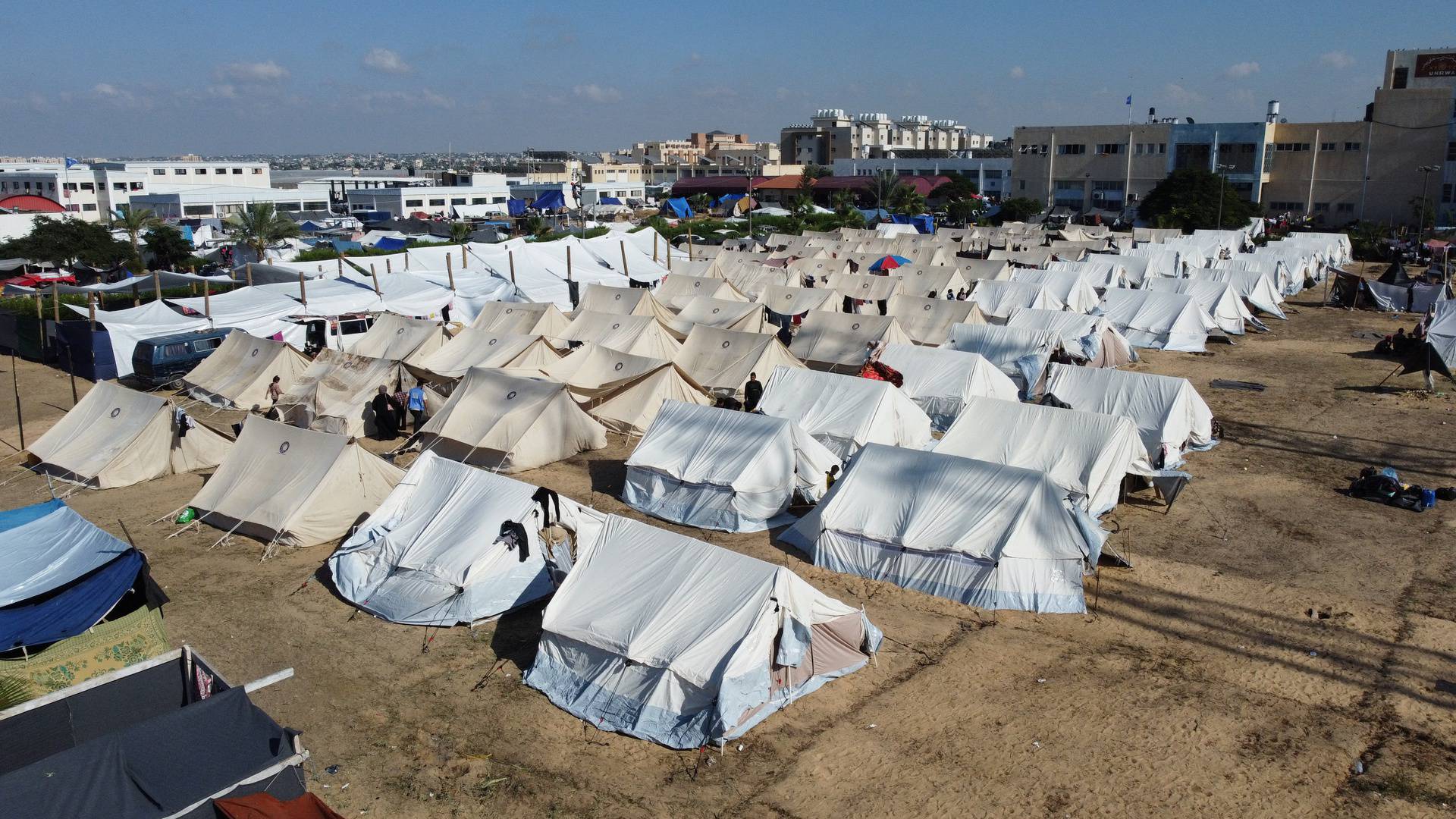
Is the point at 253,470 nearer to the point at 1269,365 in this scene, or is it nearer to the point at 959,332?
the point at 959,332

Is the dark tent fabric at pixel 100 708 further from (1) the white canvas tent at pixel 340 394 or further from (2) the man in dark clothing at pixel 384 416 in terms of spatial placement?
(1) the white canvas tent at pixel 340 394

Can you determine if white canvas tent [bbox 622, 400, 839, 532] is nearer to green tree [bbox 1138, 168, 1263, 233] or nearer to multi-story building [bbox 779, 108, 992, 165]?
green tree [bbox 1138, 168, 1263, 233]

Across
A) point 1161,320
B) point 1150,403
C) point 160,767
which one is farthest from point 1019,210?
point 160,767

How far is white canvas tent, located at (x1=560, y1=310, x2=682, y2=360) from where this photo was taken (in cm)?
2209

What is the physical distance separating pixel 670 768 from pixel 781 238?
128 ft

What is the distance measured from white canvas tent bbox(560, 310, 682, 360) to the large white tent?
5.68m

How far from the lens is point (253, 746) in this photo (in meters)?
7.12

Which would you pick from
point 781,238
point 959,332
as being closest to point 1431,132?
point 781,238

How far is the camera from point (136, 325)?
23125 mm

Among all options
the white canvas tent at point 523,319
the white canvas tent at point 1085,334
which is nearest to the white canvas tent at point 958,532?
the white canvas tent at point 1085,334

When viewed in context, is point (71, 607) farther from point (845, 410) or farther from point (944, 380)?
point (944, 380)

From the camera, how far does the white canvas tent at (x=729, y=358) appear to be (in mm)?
19734

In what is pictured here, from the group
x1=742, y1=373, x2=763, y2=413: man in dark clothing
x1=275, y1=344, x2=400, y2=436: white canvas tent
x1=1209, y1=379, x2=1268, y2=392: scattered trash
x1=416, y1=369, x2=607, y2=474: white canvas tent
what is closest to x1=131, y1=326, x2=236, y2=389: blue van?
x1=275, y1=344, x2=400, y2=436: white canvas tent

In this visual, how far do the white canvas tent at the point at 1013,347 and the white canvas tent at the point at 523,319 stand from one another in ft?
30.8
